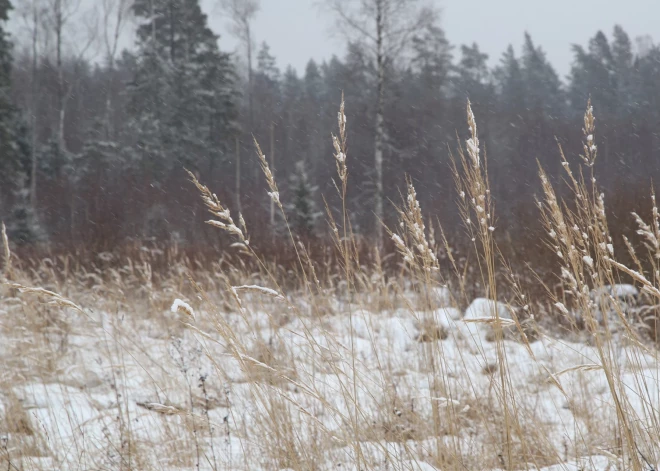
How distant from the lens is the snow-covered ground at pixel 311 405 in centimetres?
150

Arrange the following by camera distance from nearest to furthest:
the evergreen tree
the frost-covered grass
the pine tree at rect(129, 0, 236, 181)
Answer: the frost-covered grass
the pine tree at rect(129, 0, 236, 181)
the evergreen tree

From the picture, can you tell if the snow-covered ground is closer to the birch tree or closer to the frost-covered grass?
the frost-covered grass

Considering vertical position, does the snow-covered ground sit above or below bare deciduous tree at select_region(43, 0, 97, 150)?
below

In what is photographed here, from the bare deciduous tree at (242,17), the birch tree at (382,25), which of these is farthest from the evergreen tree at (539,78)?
the birch tree at (382,25)

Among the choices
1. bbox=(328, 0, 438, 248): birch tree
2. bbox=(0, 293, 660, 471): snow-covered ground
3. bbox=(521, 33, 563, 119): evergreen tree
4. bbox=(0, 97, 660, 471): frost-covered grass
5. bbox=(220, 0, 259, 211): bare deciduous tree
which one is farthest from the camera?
bbox=(521, 33, 563, 119): evergreen tree

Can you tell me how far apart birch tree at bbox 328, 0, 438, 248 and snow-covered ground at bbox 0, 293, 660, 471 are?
32.4 feet

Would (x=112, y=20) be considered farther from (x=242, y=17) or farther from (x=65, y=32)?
(x=242, y=17)

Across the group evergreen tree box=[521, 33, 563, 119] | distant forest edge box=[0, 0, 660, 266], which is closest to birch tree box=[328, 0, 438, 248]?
distant forest edge box=[0, 0, 660, 266]

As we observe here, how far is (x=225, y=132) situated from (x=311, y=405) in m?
20.4

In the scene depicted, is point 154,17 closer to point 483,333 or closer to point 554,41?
point 483,333

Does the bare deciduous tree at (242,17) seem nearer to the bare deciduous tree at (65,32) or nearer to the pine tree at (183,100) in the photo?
the pine tree at (183,100)

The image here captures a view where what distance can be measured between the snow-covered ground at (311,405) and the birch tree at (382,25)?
9.87 m

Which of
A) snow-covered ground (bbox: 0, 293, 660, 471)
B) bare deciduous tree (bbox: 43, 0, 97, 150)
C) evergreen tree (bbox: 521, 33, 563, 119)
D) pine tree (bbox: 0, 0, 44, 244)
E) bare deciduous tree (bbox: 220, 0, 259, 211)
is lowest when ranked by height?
snow-covered ground (bbox: 0, 293, 660, 471)

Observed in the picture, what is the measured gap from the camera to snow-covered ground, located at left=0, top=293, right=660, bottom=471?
1496 mm
